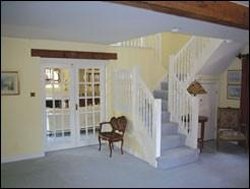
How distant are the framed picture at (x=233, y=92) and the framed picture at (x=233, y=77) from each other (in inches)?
3.6

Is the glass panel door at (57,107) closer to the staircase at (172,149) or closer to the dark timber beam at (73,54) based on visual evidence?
the dark timber beam at (73,54)

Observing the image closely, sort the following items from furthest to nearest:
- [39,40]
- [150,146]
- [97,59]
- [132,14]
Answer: [97,59] < [39,40] < [150,146] < [132,14]

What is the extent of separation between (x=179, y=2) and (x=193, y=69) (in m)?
3.05

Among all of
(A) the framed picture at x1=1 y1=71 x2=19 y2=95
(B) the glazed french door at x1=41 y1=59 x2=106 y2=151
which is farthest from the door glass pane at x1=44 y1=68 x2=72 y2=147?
(A) the framed picture at x1=1 y1=71 x2=19 y2=95

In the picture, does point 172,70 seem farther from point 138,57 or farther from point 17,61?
point 17,61

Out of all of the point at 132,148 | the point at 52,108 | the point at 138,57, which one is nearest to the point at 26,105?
the point at 52,108

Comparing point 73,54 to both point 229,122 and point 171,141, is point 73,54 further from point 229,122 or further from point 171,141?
point 229,122

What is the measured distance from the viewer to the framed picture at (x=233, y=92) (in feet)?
19.6

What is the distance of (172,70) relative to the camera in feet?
17.5

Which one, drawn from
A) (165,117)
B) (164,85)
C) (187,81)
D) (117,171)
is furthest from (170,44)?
(117,171)

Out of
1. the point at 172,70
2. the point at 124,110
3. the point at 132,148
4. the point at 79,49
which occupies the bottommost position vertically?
the point at 132,148

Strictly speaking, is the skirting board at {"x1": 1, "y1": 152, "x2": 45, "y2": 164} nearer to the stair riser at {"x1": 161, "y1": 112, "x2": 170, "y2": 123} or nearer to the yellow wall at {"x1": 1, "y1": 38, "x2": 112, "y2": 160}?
the yellow wall at {"x1": 1, "y1": 38, "x2": 112, "y2": 160}

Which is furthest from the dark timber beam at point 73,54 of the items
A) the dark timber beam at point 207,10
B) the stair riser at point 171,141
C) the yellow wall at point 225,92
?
the dark timber beam at point 207,10

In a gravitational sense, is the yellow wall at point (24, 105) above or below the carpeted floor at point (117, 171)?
above
